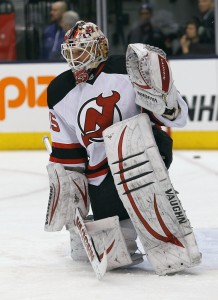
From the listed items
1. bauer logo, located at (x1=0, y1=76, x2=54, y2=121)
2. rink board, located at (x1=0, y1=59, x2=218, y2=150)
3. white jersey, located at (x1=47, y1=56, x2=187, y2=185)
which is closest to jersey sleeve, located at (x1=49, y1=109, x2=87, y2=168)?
white jersey, located at (x1=47, y1=56, x2=187, y2=185)

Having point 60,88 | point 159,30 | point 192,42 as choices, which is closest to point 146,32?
point 159,30

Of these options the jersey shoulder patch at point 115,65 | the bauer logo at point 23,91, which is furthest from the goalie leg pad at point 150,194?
the bauer logo at point 23,91

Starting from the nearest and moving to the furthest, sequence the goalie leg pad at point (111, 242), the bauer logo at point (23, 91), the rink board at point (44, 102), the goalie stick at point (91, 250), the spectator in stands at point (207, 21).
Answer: the goalie stick at point (91, 250), the goalie leg pad at point (111, 242), the rink board at point (44, 102), the spectator in stands at point (207, 21), the bauer logo at point (23, 91)

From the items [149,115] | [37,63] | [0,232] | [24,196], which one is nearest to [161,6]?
[37,63]

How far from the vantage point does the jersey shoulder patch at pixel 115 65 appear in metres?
4.38

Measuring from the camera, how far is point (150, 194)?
4195 millimetres

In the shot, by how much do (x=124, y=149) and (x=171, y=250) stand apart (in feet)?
1.43

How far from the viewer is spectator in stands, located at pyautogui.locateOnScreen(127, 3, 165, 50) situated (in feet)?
29.2

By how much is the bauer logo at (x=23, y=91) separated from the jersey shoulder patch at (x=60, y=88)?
4323 millimetres

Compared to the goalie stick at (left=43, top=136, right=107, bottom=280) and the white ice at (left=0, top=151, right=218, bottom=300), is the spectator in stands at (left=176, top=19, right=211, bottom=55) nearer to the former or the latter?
the white ice at (left=0, top=151, right=218, bottom=300)

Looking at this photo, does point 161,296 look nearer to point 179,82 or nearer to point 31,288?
point 31,288

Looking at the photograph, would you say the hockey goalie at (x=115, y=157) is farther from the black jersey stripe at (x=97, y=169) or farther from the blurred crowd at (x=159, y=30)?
the blurred crowd at (x=159, y=30)

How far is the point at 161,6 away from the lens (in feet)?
28.8

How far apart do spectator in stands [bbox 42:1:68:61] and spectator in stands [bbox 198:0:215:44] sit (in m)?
1.12
